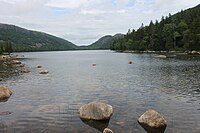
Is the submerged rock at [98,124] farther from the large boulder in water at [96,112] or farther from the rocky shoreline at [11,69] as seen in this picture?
the rocky shoreline at [11,69]

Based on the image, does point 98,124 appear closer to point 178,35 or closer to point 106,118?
point 106,118

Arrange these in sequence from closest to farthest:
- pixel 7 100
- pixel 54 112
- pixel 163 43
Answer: pixel 54 112 < pixel 7 100 < pixel 163 43

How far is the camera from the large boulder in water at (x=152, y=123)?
936 inches

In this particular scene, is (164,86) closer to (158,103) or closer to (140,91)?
(140,91)

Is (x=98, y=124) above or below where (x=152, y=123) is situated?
below

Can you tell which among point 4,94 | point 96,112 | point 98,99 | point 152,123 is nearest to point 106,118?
point 96,112

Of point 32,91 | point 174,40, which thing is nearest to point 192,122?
point 32,91

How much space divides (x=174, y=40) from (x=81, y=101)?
15278 cm

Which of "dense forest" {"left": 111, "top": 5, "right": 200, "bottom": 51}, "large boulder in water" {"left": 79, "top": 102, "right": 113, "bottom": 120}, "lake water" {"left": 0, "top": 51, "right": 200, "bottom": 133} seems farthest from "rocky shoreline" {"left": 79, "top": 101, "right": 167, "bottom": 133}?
"dense forest" {"left": 111, "top": 5, "right": 200, "bottom": 51}

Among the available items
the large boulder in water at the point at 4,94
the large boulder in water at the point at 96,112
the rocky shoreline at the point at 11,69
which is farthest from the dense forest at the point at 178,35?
the large boulder in water at the point at 96,112

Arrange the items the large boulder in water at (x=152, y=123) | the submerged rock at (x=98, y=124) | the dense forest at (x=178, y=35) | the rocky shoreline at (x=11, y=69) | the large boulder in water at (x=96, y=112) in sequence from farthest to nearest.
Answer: the dense forest at (x=178, y=35) < the rocky shoreline at (x=11, y=69) < the large boulder in water at (x=96, y=112) < the submerged rock at (x=98, y=124) < the large boulder in water at (x=152, y=123)

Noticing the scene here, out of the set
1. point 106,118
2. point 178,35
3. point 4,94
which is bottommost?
point 106,118

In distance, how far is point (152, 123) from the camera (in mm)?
24344

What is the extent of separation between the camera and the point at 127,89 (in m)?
44.1
